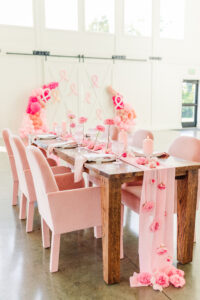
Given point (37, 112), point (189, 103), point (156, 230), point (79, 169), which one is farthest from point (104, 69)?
point (156, 230)

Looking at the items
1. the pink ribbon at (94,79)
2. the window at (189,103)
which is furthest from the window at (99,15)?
the window at (189,103)

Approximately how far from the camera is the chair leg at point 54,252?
7.34 ft

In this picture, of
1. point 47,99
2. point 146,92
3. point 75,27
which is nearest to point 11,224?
point 47,99

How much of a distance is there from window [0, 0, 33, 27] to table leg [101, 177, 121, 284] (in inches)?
343

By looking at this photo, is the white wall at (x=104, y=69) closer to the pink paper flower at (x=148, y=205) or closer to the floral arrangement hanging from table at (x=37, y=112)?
the floral arrangement hanging from table at (x=37, y=112)

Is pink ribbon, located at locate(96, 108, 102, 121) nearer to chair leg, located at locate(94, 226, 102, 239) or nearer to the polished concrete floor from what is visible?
the polished concrete floor

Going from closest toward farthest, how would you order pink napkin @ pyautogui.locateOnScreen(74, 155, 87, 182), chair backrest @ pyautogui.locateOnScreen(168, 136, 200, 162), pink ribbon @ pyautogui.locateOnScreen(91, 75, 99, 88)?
pink napkin @ pyautogui.locateOnScreen(74, 155, 87, 182) → chair backrest @ pyautogui.locateOnScreen(168, 136, 200, 162) → pink ribbon @ pyautogui.locateOnScreen(91, 75, 99, 88)

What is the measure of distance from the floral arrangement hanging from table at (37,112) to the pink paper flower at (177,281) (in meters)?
6.57

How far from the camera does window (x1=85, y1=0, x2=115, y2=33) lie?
33.8 feet

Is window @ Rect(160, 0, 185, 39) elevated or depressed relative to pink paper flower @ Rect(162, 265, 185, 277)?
elevated

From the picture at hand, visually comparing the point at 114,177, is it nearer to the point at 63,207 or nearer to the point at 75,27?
the point at 63,207

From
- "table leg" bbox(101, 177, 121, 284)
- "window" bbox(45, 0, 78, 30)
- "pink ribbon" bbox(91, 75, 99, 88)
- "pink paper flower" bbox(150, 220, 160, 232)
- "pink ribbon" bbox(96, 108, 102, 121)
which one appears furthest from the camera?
"pink ribbon" bbox(96, 108, 102, 121)

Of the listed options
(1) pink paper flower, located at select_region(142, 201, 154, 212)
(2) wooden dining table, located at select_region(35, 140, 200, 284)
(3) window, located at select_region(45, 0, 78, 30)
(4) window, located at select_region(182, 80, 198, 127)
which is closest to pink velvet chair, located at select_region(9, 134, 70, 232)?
(2) wooden dining table, located at select_region(35, 140, 200, 284)

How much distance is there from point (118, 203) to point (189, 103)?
11.5 meters
